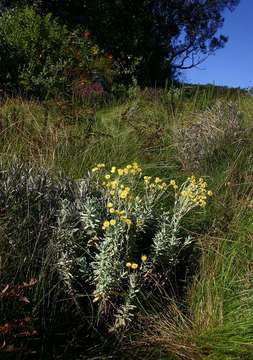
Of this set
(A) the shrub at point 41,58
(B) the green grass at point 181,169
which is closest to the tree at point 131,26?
(A) the shrub at point 41,58

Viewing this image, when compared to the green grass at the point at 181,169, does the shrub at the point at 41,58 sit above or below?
above

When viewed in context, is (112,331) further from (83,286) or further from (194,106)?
(194,106)

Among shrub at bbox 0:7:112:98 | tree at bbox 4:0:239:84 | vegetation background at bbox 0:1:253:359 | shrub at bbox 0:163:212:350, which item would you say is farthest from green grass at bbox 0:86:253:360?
tree at bbox 4:0:239:84

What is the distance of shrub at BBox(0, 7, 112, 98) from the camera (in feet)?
29.5

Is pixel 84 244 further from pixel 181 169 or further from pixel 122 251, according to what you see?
pixel 181 169

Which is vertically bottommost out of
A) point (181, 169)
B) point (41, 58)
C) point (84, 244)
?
point (84, 244)

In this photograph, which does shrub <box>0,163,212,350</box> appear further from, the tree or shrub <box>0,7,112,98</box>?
the tree

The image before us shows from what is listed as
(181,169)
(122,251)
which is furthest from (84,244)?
(181,169)

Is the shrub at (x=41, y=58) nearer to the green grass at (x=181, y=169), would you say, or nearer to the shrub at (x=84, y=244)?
the green grass at (x=181, y=169)

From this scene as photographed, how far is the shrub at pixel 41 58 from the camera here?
8.98 metres

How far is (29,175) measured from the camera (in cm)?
338

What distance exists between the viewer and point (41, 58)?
987cm

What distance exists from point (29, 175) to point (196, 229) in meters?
1.11

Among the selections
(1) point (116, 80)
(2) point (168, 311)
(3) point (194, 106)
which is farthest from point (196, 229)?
(1) point (116, 80)
